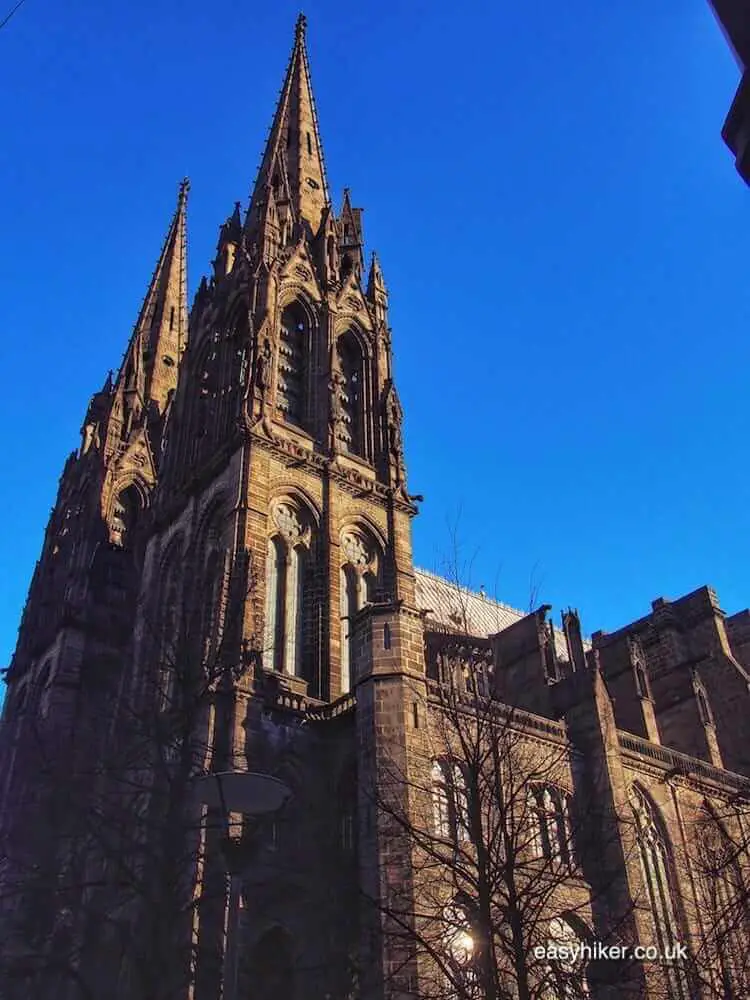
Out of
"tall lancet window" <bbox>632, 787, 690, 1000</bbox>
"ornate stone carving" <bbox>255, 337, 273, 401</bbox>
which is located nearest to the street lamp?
"tall lancet window" <bbox>632, 787, 690, 1000</bbox>

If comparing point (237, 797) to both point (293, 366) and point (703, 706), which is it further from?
point (703, 706)

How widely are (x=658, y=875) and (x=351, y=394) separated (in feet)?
66.7

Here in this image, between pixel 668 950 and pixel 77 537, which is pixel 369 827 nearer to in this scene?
pixel 668 950

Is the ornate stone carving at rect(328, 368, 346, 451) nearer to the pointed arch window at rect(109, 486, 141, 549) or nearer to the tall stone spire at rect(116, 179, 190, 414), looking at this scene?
the pointed arch window at rect(109, 486, 141, 549)

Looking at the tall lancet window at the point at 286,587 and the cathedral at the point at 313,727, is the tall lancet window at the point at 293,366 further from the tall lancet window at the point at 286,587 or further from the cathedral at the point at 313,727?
the tall lancet window at the point at 286,587

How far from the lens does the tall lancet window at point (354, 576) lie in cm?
3048

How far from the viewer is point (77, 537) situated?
44.6 metres

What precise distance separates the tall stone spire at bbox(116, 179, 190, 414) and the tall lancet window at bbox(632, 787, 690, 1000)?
1309 inches

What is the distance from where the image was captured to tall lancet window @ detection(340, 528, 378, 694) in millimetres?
30484

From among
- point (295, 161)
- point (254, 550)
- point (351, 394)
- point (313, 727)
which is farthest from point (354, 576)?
point (295, 161)

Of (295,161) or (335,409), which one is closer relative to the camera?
(335,409)

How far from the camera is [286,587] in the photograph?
98.8ft

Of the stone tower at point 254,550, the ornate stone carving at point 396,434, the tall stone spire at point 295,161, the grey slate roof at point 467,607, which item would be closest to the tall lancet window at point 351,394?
the stone tower at point 254,550

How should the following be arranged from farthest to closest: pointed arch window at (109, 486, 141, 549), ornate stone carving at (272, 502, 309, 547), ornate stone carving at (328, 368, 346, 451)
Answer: pointed arch window at (109, 486, 141, 549)
ornate stone carving at (328, 368, 346, 451)
ornate stone carving at (272, 502, 309, 547)
